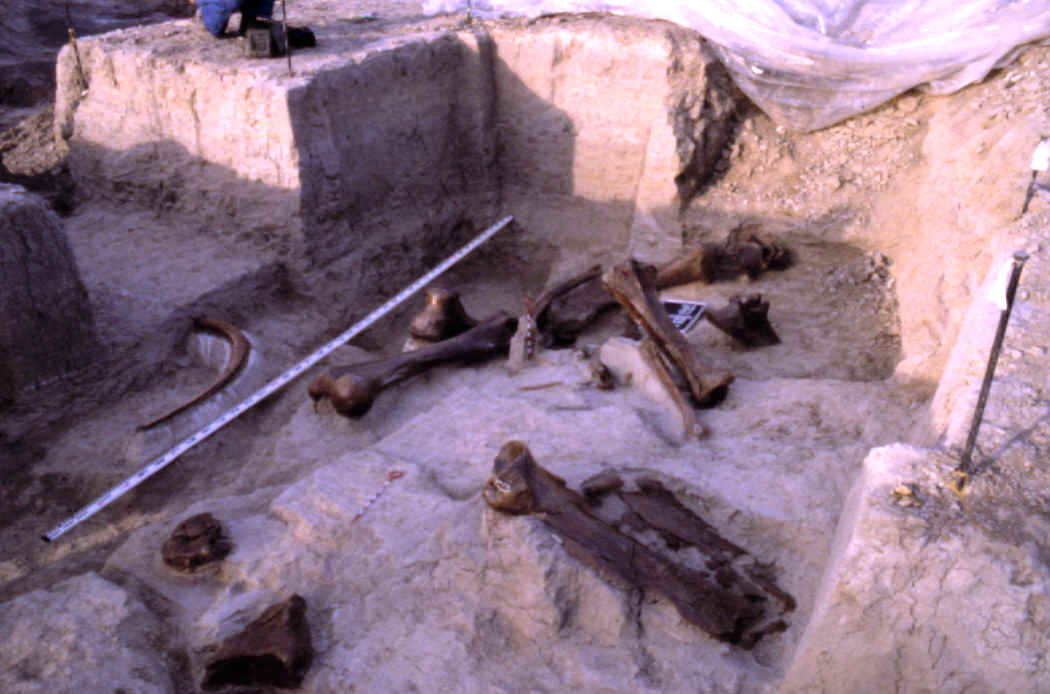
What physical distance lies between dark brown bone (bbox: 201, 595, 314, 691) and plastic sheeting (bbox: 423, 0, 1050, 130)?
4.30 meters

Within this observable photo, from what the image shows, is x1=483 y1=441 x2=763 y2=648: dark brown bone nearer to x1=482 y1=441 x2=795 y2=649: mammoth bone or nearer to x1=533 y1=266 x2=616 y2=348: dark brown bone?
x1=482 y1=441 x2=795 y2=649: mammoth bone

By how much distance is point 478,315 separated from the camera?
5785mm

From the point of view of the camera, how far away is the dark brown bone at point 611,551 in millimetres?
2338

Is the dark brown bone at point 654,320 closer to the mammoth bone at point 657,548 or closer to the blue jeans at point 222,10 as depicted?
the mammoth bone at point 657,548

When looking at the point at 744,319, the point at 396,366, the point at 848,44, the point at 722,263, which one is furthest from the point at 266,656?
the point at 848,44

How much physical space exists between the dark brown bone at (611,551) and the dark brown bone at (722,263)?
2540mm

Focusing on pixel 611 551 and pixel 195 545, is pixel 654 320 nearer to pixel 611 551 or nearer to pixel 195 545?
pixel 611 551

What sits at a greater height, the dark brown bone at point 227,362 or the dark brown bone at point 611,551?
the dark brown bone at point 611,551

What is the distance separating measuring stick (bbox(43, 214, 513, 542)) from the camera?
11.7 ft

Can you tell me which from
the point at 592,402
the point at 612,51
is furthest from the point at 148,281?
the point at 612,51

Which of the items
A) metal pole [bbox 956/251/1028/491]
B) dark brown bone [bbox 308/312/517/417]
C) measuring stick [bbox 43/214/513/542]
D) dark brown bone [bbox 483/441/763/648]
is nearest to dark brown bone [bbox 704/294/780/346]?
dark brown bone [bbox 308/312/517/417]

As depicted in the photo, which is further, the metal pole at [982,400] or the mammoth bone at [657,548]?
the mammoth bone at [657,548]

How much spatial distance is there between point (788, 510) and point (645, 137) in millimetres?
3472

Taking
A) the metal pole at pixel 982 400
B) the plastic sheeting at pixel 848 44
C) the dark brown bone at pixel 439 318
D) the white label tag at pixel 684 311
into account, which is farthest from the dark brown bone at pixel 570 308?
the metal pole at pixel 982 400
